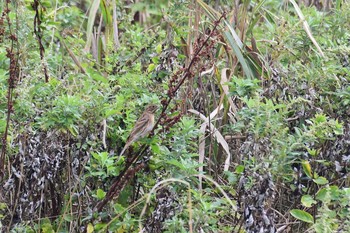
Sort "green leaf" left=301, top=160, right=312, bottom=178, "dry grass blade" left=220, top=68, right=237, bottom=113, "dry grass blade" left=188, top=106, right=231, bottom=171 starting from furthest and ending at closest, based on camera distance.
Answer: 1. "dry grass blade" left=220, top=68, right=237, bottom=113
2. "dry grass blade" left=188, top=106, right=231, bottom=171
3. "green leaf" left=301, top=160, right=312, bottom=178

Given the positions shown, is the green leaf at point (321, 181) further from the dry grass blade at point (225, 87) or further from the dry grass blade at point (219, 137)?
the dry grass blade at point (225, 87)

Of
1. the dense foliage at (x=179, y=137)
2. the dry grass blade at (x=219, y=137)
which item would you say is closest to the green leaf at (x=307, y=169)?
the dense foliage at (x=179, y=137)

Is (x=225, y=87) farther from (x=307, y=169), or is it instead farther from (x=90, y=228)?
(x=90, y=228)

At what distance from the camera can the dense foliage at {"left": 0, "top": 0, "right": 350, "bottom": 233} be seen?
3139mm

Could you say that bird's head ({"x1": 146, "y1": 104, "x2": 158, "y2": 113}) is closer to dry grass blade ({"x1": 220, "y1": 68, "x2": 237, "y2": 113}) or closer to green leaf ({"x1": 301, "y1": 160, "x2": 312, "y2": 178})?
dry grass blade ({"x1": 220, "y1": 68, "x2": 237, "y2": 113})

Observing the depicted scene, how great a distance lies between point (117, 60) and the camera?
4039 mm

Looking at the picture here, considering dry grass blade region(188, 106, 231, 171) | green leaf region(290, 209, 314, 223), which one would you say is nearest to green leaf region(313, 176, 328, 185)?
green leaf region(290, 209, 314, 223)

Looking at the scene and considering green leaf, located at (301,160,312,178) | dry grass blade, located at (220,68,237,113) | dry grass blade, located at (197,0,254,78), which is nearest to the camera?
green leaf, located at (301,160,312,178)

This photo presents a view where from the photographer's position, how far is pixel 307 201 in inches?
128

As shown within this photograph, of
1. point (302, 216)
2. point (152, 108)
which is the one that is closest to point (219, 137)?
point (152, 108)

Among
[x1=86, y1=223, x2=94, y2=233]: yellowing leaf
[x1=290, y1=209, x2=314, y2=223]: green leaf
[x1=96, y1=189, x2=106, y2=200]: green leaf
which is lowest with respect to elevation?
[x1=290, y1=209, x2=314, y2=223]: green leaf

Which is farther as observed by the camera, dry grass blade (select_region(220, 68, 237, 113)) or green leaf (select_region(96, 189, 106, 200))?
dry grass blade (select_region(220, 68, 237, 113))

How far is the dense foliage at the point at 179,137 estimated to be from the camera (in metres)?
3.14

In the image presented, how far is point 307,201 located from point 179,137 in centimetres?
60
